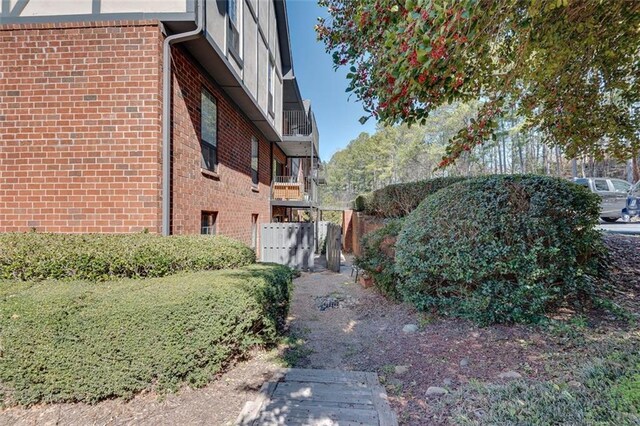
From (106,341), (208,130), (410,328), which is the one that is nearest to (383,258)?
(410,328)

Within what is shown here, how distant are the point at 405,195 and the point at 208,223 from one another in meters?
5.34

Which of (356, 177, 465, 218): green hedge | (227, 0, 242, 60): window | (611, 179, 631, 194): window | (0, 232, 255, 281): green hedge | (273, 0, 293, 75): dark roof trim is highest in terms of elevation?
(273, 0, 293, 75): dark roof trim

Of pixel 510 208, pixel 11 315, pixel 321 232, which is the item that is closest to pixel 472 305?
pixel 510 208

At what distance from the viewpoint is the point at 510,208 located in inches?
161

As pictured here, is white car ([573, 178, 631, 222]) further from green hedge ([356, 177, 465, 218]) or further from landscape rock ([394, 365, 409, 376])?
landscape rock ([394, 365, 409, 376])

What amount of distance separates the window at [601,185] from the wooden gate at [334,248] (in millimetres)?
14466

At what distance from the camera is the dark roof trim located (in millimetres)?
11663

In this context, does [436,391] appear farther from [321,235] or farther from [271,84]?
[321,235]

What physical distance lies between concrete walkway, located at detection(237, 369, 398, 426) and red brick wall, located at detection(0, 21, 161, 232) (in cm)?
316

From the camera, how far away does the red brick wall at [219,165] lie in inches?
206

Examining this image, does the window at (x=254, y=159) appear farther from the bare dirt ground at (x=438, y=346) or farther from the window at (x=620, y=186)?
the window at (x=620, y=186)

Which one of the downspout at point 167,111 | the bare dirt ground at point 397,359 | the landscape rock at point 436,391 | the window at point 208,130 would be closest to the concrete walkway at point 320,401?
the bare dirt ground at point 397,359

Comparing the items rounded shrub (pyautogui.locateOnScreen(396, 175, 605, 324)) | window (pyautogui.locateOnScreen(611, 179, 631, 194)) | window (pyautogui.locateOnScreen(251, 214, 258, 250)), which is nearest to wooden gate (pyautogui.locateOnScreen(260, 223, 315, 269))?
window (pyautogui.locateOnScreen(251, 214, 258, 250))

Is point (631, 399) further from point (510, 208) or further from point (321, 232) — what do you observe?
point (321, 232)
